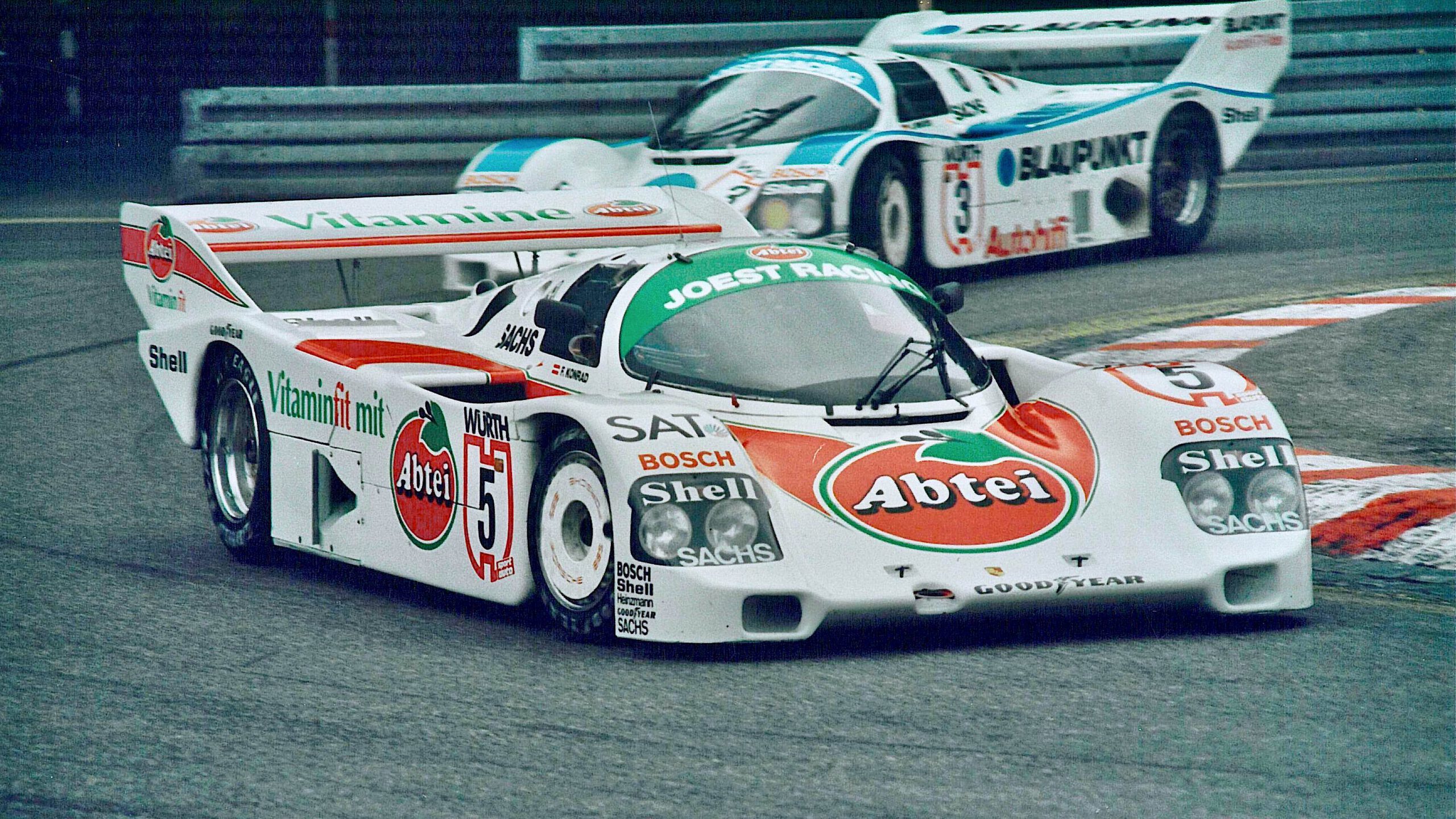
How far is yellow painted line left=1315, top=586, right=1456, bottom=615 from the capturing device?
544cm

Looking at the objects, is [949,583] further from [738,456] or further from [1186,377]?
[1186,377]

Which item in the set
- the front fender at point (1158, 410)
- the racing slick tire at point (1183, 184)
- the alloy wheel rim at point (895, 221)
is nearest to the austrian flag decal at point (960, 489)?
the front fender at point (1158, 410)

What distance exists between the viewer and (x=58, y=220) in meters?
14.6

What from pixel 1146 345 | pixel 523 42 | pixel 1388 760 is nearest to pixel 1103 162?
pixel 1146 345

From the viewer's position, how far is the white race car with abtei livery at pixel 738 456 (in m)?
4.94

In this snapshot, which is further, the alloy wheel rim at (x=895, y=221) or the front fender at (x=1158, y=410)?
the alloy wheel rim at (x=895, y=221)

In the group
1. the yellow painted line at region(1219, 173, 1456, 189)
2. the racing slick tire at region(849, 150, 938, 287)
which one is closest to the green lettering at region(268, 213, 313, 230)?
the racing slick tire at region(849, 150, 938, 287)

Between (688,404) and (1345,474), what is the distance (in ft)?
8.47

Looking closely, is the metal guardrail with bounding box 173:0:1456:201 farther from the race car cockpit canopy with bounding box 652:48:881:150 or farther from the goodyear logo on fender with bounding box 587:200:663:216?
the goodyear logo on fender with bounding box 587:200:663:216

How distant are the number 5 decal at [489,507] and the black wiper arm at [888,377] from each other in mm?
1001

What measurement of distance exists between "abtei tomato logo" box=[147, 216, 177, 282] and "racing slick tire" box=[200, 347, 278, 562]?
23.3 inches

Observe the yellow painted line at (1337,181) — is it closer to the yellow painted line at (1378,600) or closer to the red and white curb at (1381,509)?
the red and white curb at (1381,509)

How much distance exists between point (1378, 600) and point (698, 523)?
202cm

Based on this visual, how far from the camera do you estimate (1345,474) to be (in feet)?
22.1
